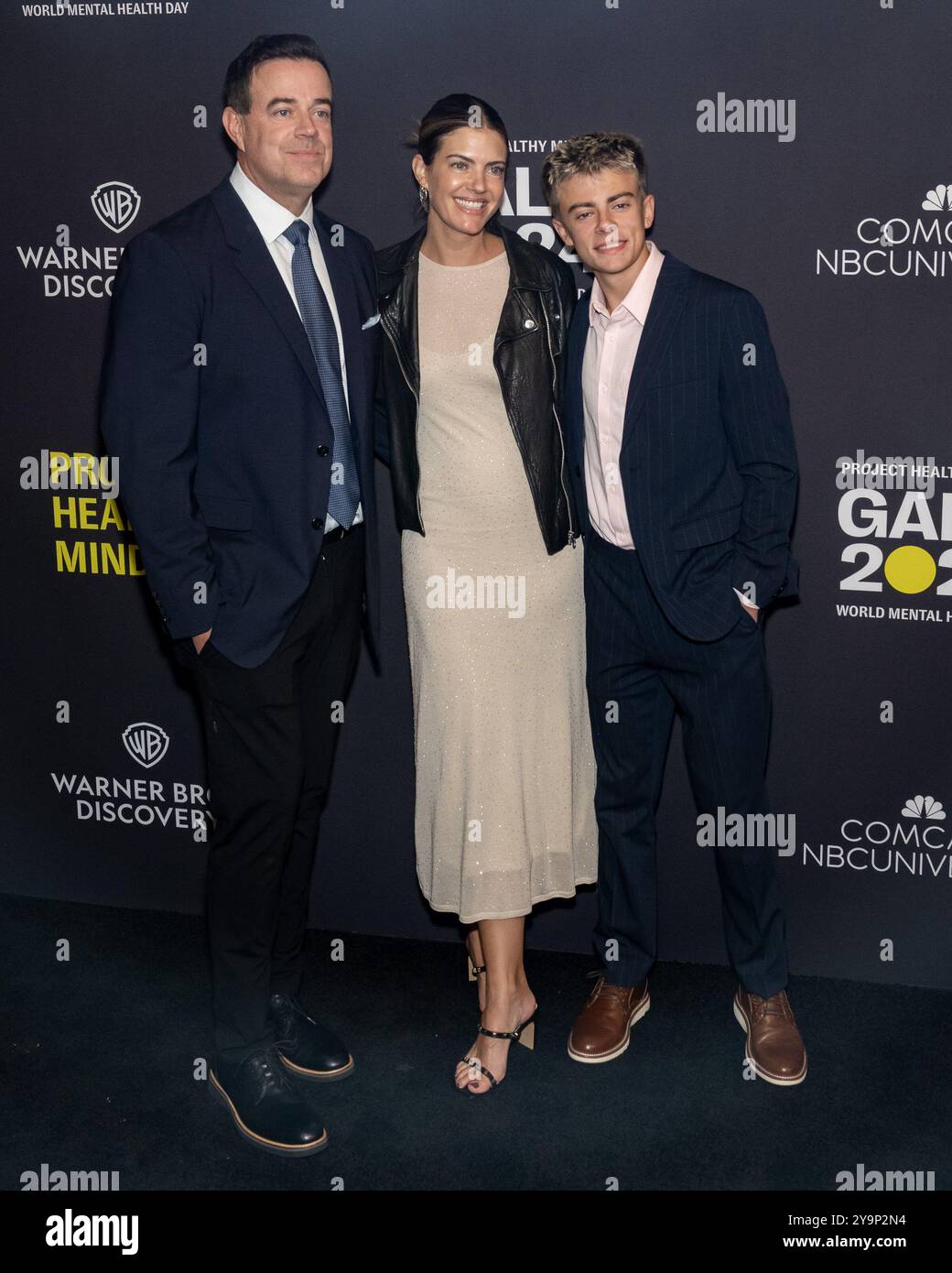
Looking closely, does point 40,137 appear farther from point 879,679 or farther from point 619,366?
point 879,679

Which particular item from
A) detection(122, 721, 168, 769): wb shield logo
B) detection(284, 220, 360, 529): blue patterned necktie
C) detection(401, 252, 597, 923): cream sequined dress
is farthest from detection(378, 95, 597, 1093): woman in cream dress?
detection(122, 721, 168, 769): wb shield logo

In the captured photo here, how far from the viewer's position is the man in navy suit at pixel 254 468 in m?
2.65

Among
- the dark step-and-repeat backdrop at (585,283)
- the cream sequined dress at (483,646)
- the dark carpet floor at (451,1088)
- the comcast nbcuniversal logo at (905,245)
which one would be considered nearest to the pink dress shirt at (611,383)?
the cream sequined dress at (483,646)

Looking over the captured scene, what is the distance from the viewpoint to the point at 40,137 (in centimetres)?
352

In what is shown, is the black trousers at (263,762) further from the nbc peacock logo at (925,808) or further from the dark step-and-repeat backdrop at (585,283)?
the nbc peacock logo at (925,808)

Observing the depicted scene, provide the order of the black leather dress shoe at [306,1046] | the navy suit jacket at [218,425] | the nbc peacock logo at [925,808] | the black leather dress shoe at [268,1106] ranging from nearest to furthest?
the navy suit jacket at [218,425]
the black leather dress shoe at [268,1106]
the black leather dress shoe at [306,1046]
the nbc peacock logo at [925,808]

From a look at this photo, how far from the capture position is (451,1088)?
3107mm

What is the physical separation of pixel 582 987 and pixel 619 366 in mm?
1677

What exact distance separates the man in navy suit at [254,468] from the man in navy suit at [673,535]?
52cm

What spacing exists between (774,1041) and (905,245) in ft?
6.26

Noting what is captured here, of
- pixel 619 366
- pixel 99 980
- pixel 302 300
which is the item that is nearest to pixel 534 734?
pixel 619 366

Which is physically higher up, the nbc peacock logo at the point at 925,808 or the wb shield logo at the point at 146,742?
the wb shield logo at the point at 146,742

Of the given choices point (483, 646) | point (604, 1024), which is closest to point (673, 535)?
point (483, 646)
